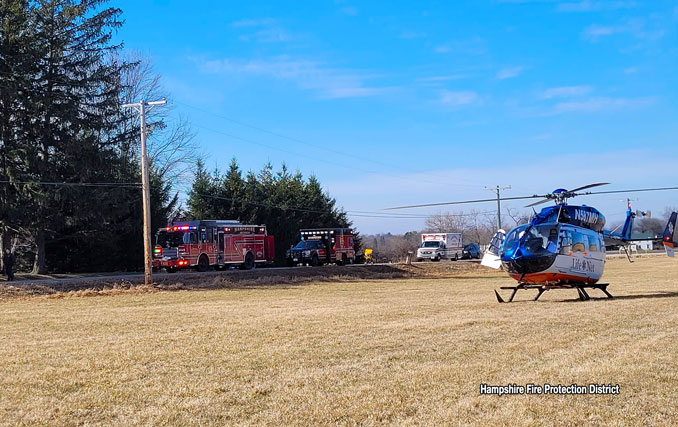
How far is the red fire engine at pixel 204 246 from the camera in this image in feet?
120

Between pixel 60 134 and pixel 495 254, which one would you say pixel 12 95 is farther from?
pixel 495 254

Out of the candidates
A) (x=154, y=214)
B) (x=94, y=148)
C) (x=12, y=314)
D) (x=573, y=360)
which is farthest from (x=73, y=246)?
(x=573, y=360)

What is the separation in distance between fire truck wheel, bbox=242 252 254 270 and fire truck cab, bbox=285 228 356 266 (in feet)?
10.8

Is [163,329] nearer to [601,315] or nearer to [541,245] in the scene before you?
[601,315]

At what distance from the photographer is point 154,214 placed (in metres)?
45.8

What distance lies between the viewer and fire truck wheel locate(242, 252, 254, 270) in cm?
4132

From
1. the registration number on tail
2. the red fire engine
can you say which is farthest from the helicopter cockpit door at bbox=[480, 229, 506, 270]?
the red fire engine

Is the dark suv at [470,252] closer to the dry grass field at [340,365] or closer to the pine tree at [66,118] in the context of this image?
the pine tree at [66,118]

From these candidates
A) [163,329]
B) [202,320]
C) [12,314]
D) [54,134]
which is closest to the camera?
[163,329]

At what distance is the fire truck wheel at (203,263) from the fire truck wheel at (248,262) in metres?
3.81

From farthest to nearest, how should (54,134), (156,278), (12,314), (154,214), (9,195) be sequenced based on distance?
1. (154,214)
2. (54,134)
3. (9,195)
4. (156,278)
5. (12,314)

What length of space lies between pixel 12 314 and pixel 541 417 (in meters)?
16.1

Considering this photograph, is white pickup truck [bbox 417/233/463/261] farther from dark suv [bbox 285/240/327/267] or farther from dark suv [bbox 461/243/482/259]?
dark suv [bbox 285/240/327/267]

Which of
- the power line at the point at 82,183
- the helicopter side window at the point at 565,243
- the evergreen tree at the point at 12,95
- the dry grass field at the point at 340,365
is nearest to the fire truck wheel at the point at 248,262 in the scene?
the power line at the point at 82,183
